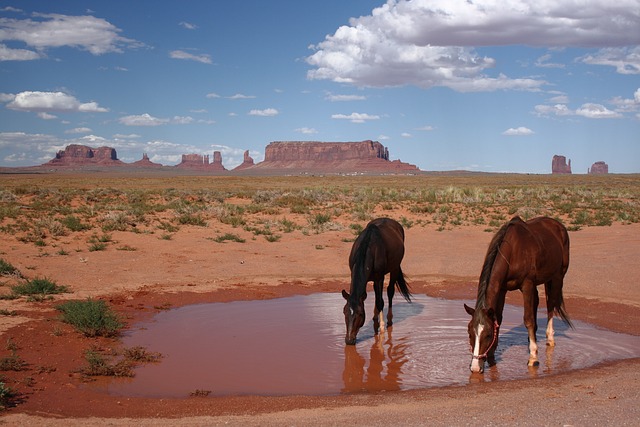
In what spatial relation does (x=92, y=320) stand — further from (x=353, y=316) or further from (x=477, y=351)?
(x=477, y=351)

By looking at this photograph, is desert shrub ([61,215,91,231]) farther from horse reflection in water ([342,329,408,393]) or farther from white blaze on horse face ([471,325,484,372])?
white blaze on horse face ([471,325,484,372])

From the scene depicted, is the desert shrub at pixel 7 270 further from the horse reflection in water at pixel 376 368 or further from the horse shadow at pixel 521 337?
the horse shadow at pixel 521 337

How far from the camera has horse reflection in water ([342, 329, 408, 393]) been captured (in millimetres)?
7801

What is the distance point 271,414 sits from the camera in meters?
6.46

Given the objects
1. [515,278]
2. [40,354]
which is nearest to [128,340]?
[40,354]

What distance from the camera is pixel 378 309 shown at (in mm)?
10305

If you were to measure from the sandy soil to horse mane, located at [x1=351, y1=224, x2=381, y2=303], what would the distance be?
1996mm

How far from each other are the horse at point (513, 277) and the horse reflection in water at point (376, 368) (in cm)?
111

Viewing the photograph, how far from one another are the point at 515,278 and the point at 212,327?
5478 millimetres

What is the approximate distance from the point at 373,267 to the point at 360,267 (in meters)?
0.58

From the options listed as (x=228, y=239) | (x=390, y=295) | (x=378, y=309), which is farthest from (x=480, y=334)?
(x=228, y=239)

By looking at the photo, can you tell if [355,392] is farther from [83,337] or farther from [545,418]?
[83,337]

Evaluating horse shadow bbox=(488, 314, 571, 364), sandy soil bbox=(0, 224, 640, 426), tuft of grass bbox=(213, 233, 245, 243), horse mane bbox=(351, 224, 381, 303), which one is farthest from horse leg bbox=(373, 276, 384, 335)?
tuft of grass bbox=(213, 233, 245, 243)

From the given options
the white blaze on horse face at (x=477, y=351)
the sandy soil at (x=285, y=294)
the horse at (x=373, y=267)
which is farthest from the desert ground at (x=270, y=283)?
the horse at (x=373, y=267)
